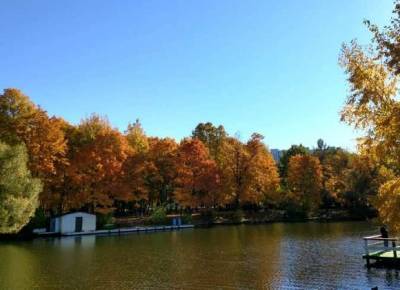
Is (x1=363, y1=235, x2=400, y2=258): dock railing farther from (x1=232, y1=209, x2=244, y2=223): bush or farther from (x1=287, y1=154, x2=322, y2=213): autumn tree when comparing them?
(x1=287, y1=154, x2=322, y2=213): autumn tree

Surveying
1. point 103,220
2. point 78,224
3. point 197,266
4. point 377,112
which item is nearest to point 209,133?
point 103,220

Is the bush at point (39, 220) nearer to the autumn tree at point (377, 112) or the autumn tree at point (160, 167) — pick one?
the autumn tree at point (160, 167)

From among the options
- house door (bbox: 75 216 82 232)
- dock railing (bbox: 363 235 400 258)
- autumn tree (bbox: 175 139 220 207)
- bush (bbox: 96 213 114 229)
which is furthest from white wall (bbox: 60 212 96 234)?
dock railing (bbox: 363 235 400 258)

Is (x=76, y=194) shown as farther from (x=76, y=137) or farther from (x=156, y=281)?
(x=156, y=281)

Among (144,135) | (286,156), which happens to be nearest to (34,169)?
(144,135)

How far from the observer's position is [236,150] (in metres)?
76.2

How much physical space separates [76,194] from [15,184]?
2111 cm

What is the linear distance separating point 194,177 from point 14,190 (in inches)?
1447

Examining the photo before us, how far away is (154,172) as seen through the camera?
7106 cm

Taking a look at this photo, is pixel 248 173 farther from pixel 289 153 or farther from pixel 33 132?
pixel 33 132

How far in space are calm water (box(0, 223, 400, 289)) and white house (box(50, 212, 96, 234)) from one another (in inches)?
477

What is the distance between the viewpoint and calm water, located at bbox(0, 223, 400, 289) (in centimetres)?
2361

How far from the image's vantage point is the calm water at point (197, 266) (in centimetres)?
2361

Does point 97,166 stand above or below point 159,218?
above
